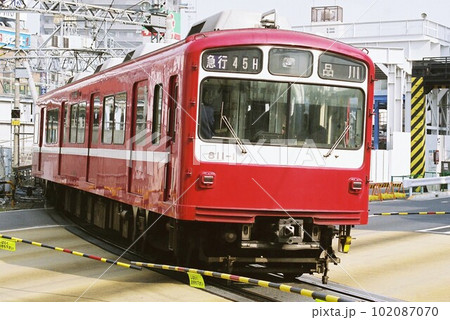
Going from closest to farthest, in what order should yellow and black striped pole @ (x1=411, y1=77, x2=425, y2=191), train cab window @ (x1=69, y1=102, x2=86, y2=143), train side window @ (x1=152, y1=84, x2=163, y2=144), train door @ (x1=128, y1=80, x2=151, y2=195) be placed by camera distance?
train side window @ (x1=152, y1=84, x2=163, y2=144)
train door @ (x1=128, y1=80, x2=151, y2=195)
train cab window @ (x1=69, y1=102, x2=86, y2=143)
yellow and black striped pole @ (x1=411, y1=77, x2=425, y2=191)

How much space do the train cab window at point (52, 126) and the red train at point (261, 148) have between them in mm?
9355

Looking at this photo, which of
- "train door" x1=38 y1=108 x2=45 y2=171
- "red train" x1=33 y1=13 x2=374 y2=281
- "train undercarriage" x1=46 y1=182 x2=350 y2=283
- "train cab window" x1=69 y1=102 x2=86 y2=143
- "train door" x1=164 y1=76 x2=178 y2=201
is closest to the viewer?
"red train" x1=33 y1=13 x2=374 y2=281

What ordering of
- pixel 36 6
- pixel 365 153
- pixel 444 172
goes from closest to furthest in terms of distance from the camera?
pixel 365 153
pixel 36 6
pixel 444 172

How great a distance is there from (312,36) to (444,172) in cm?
2502

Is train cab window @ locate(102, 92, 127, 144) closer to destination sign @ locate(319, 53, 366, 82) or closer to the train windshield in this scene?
the train windshield

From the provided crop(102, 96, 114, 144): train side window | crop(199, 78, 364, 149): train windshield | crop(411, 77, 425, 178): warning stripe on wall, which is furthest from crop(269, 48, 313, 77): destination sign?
crop(411, 77, 425, 178): warning stripe on wall

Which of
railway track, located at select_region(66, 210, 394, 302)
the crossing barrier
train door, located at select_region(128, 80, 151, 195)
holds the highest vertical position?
train door, located at select_region(128, 80, 151, 195)

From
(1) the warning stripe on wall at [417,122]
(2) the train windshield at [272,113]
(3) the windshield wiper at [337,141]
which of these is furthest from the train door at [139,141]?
(1) the warning stripe on wall at [417,122]

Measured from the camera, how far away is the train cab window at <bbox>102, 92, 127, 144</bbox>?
13.2 m

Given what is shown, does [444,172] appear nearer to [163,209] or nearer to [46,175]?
[46,175]

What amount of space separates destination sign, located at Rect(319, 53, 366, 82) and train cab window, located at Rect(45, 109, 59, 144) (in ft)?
35.5

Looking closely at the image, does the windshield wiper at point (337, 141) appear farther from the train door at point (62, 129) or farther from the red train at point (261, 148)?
the train door at point (62, 129)

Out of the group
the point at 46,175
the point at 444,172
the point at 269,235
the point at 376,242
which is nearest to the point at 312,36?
the point at 269,235

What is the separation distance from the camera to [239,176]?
10.0 m
